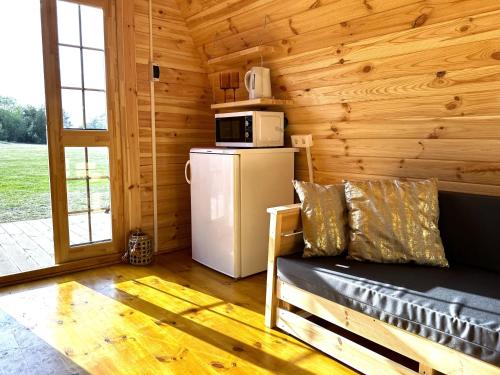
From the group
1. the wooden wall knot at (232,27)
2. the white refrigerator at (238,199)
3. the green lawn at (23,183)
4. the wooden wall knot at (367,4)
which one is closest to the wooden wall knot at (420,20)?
the wooden wall knot at (367,4)

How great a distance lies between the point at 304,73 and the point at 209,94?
1210mm

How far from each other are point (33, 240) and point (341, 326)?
3.57m

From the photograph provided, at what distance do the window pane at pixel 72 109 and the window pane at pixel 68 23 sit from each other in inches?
15.1

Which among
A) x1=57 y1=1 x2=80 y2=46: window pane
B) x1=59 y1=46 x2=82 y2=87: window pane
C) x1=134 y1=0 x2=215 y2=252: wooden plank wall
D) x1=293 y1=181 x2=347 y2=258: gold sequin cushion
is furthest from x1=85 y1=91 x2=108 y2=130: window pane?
x1=293 y1=181 x2=347 y2=258: gold sequin cushion

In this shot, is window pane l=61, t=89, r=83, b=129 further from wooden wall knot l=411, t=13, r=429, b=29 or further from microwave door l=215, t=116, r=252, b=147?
wooden wall knot l=411, t=13, r=429, b=29

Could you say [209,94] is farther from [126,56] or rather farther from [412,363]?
[412,363]

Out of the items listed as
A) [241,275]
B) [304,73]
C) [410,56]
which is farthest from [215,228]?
[410,56]

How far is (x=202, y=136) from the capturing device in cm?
380

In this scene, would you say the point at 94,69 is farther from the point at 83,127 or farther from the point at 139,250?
the point at 139,250

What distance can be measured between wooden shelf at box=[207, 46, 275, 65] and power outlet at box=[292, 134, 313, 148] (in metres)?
0.68

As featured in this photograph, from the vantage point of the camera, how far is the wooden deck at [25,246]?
3316mm

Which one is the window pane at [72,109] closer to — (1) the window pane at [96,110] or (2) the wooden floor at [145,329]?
(1) the window pane at [96,110]

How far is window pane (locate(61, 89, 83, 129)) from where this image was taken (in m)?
3.01

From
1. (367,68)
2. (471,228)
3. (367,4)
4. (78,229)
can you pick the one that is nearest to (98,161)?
(78,229)
